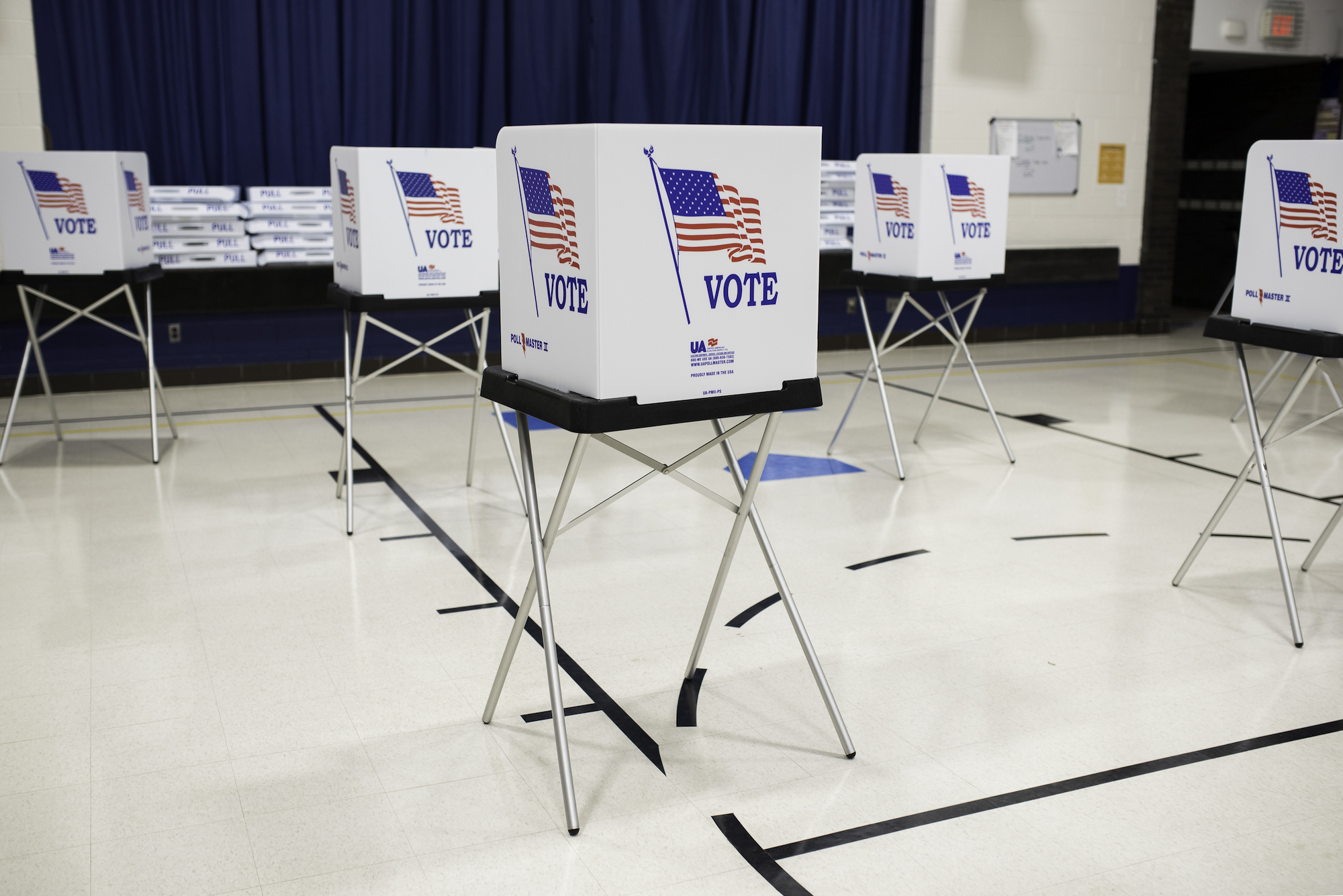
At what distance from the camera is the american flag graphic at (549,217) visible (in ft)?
6.44

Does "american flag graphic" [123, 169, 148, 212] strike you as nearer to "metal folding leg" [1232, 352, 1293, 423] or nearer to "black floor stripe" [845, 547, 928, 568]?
"black floor stripe" [845, 547, 928, 568]

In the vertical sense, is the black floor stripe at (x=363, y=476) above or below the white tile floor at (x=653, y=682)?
above

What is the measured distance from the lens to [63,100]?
600cm

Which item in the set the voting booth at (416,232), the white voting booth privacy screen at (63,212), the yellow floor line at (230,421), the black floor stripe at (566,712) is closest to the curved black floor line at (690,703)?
the black floor stripe at (566,712)

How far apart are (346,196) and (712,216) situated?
88.7 inches

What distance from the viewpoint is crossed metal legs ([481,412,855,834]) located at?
207cm

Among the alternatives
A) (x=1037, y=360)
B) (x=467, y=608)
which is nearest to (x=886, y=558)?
(x=467, y=608)

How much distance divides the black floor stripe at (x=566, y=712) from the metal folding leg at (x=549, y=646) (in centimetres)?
32

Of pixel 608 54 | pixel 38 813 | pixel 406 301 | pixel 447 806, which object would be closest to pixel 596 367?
pixel 447 806

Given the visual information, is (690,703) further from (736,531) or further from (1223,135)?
(1223,135)

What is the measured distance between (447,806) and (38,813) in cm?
74

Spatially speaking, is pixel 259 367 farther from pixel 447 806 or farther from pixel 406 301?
pixel 447 806

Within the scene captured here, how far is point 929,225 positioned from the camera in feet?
14.9

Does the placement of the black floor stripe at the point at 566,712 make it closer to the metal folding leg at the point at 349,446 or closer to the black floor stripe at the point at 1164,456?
the metal folding leg at the point at 349,446
